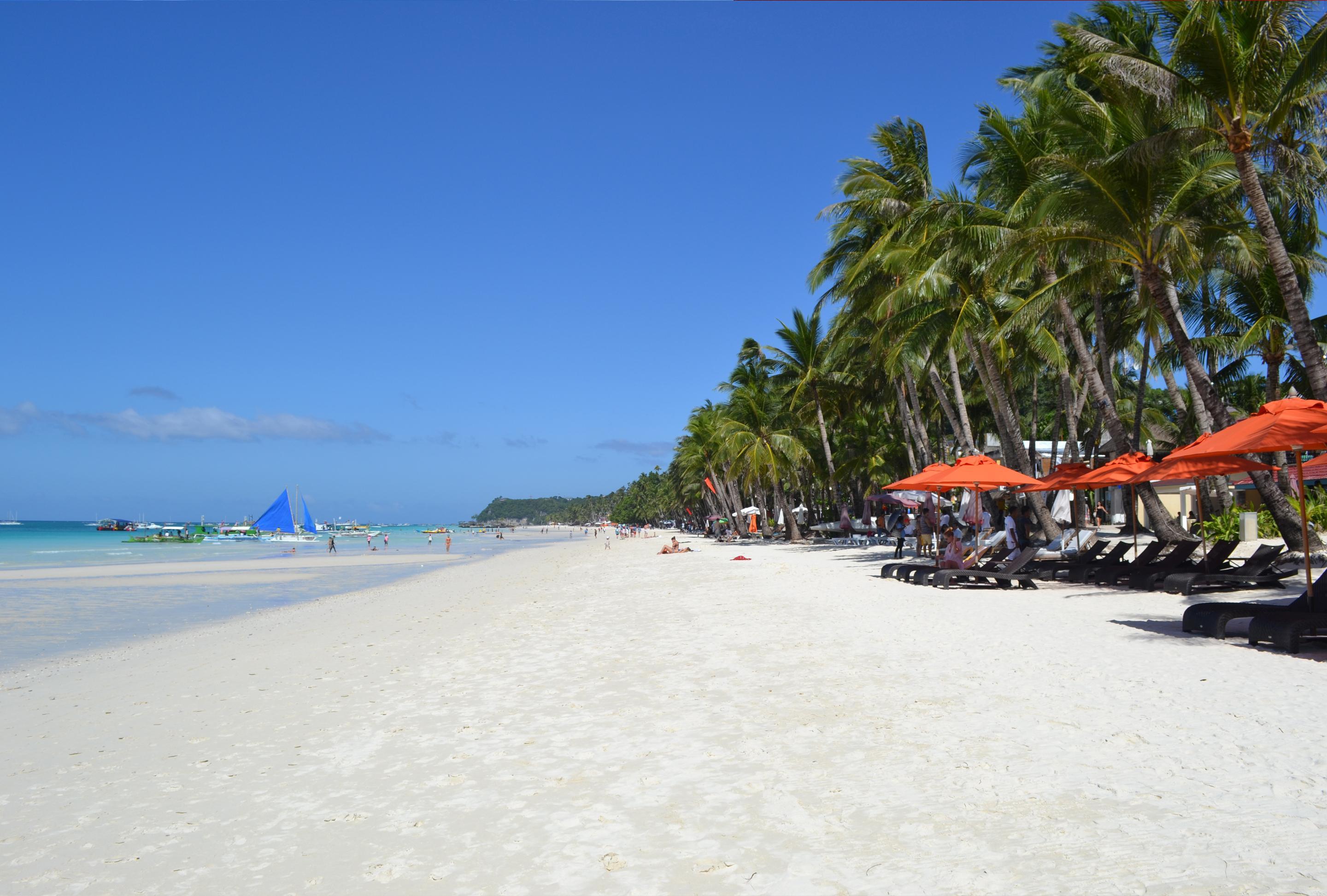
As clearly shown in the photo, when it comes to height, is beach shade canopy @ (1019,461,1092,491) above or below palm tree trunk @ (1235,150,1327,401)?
below

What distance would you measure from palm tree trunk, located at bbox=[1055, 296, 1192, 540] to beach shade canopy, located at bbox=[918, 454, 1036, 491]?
1.83 metres

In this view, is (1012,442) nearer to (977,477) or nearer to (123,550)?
(977,477)

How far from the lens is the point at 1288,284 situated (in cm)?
1071

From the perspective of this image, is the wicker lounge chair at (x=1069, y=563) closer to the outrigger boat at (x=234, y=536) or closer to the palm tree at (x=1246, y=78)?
the palm tree at (x=1246, y=78)

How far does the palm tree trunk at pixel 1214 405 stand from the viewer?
12.6 meters

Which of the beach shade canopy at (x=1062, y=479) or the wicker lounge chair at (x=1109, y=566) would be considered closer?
the wicker lounge chair at (x=1109, y=566)

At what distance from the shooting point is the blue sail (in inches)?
2650

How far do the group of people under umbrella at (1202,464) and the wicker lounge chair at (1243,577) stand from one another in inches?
15.3

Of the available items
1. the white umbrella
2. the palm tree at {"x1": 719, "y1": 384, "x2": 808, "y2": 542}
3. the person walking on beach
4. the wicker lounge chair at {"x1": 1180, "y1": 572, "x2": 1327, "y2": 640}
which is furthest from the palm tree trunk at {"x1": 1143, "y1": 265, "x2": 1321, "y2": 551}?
the palm tree at {"x1": 719, "y1": 384, "x2": 808, "y2": 542}

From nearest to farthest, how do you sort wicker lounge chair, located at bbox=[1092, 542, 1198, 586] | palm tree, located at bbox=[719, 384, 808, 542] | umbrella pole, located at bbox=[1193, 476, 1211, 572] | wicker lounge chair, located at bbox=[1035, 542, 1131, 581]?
umbrella pole, located at bbox=[1193, 476, 1211, 572] < wicker lounge chair, located at bbox=[1092, 542, 1198, 586] < wicker lounge chair, located at bbox=[1035, 542, 1131, 581] < palm tree, located at bbox=[719, 384, 808, 542]

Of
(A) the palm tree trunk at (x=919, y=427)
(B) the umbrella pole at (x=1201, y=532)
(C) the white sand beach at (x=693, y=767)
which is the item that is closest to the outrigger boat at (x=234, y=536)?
(A) the palm tree trunk at (x=919, y=427)

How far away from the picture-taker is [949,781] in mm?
4250

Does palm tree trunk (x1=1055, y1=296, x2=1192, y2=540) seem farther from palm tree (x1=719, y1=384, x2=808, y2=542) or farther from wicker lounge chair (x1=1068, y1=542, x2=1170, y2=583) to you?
palm tree (x1=719, y1=384, x2=808, y2=542)

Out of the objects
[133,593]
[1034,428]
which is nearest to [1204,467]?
[1034,428]
